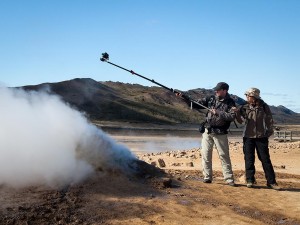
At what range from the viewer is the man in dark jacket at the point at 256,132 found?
27.2 ft

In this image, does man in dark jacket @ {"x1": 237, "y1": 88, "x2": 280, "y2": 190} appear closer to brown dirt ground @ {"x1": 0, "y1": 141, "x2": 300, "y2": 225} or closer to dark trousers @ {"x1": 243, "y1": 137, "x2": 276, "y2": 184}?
dark trousers @ {"x1": 243, "y1": 137, "x2": 276, "y2": 184}

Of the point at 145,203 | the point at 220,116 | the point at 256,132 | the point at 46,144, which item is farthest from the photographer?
the point at 256,132

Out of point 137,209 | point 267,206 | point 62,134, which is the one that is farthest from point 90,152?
point 267,206

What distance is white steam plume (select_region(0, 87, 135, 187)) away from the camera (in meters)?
6.97

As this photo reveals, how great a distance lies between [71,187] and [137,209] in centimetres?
128

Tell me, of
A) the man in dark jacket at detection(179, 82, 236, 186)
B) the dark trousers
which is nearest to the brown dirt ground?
the dark trousers

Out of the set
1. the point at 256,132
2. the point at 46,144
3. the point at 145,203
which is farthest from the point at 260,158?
the point at 46,144

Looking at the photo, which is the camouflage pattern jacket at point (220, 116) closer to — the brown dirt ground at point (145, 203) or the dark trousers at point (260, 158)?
the dark trousers at point (260, 158)

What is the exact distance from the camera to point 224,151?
8.34 m

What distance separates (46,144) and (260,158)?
3.89m

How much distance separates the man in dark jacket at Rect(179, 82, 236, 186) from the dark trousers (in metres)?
0.35

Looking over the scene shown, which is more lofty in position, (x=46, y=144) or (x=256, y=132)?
(x=256, y=132)

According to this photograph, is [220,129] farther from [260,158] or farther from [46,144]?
[46,144]

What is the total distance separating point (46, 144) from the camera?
24.1 ft
